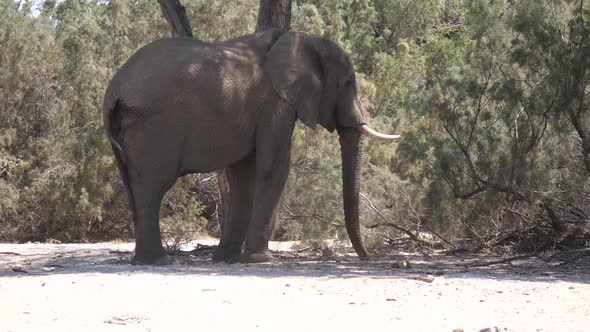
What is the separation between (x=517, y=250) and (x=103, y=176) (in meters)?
8.80

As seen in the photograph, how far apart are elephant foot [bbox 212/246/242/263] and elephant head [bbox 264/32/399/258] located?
56.9 inches

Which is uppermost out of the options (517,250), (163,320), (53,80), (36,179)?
(53,80)

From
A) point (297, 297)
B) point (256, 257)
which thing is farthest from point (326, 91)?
point (297, 297)

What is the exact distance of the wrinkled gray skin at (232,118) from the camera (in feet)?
39.0

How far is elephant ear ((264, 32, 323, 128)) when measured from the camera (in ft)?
41.0

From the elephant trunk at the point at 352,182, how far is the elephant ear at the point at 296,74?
635mm

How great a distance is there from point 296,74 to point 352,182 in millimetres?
1623

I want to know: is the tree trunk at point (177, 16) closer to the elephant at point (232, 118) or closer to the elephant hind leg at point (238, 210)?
the elephant at point (232, 118)

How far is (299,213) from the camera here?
1645 centimetres

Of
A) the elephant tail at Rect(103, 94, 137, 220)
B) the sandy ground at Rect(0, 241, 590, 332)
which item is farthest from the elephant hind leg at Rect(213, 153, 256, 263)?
the elephant tail at Rect(103, 94, 137, 220)

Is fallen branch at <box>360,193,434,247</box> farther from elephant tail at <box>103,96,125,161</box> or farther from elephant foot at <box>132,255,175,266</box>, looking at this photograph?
elephant tail at <box>103,96,125,161</box>

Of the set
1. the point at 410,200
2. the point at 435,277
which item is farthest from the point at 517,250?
the point at 435,277

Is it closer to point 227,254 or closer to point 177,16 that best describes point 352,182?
point 227,254

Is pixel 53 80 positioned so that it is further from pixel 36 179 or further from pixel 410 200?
pixel 410 200
